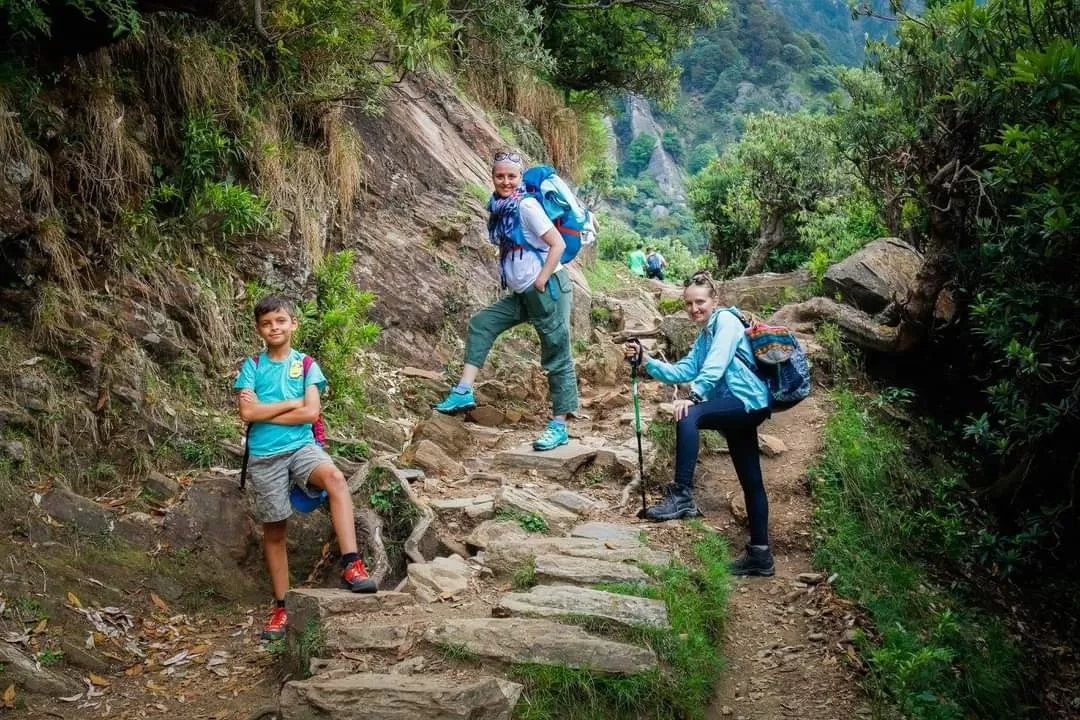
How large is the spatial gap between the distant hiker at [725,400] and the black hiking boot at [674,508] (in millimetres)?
183

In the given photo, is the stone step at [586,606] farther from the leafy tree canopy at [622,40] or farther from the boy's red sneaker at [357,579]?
the leafy tree canopy at [622,40]

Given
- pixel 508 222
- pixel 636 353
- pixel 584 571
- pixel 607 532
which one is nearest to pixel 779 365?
pixel 636 353

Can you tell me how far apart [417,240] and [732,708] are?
20.0ft

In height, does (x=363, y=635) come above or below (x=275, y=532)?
below

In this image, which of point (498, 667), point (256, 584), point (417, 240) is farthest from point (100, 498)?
point (417, 240)

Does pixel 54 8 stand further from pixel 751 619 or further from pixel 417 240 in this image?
pixel 751 619

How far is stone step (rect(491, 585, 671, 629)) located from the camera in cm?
480

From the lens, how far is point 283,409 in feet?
16.1

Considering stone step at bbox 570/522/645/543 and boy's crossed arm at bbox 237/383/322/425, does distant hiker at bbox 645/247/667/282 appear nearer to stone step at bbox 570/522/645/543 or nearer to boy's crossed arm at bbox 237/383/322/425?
stone step at bbox 570/522/645/543

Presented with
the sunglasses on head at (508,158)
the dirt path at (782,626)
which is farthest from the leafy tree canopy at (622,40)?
the dirt path at (782,626)

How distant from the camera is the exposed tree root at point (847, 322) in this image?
9852 mm

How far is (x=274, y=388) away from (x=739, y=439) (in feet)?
10.0

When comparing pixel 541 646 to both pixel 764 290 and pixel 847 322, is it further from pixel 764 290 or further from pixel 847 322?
pixel 764 290

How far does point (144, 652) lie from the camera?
4.87m
